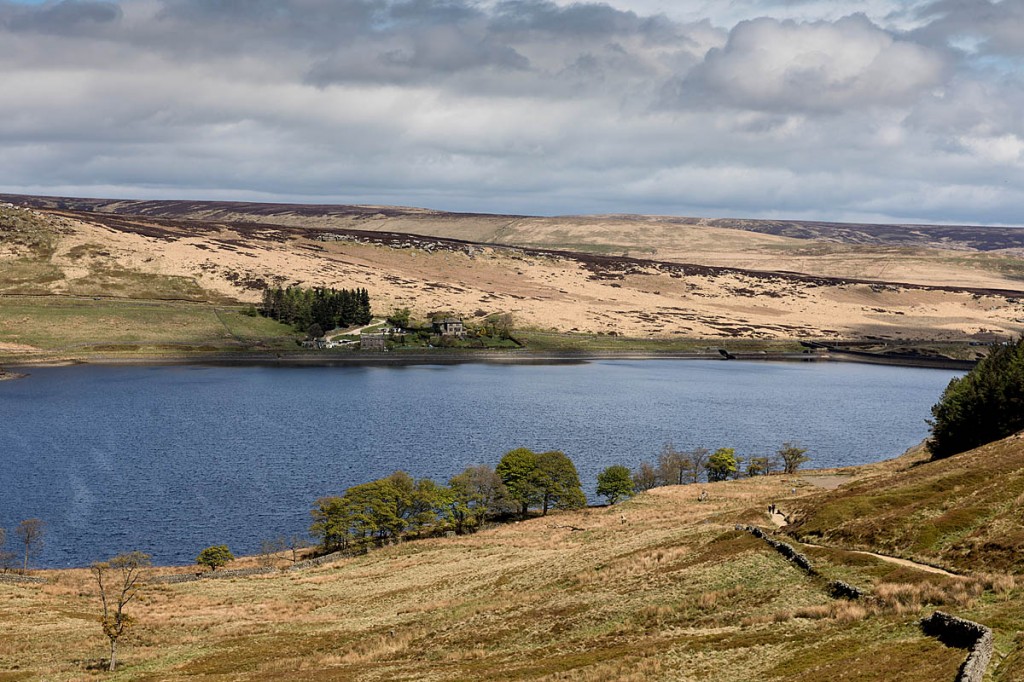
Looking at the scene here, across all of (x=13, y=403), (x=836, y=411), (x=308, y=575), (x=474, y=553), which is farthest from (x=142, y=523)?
(x=836, y=411)

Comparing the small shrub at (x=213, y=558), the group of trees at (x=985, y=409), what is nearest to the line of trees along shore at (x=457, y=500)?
the small shrub at (x=213, y=558)

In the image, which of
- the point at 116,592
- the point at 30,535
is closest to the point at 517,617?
the point at 116,592

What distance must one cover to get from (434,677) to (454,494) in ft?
169

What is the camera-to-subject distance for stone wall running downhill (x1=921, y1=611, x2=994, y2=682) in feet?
87.5

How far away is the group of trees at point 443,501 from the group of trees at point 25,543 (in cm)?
2359

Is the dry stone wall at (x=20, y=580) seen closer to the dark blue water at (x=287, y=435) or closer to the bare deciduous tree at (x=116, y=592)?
the bare deciduous tree at (x=116, y=592)

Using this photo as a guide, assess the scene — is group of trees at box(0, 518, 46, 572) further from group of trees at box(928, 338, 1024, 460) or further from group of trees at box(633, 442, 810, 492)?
group of trees at box(928, 338, 1024, 460)

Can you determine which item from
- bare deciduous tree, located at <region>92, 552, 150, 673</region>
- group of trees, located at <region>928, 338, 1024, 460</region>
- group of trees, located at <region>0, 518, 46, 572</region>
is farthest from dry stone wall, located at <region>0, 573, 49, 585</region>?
group of trees, located at <region>928, 338, 1024, 460</region>

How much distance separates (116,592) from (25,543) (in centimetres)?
2374

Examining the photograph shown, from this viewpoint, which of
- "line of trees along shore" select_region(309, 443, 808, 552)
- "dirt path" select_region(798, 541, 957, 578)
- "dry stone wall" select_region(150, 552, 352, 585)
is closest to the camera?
"dirt path" select_region(798, 541, 957, 578)

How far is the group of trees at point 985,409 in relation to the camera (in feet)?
270

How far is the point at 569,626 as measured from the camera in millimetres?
43562

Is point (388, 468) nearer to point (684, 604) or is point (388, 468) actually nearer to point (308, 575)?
point (308, 575)

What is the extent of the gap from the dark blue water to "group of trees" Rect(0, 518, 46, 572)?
127 centimetres
